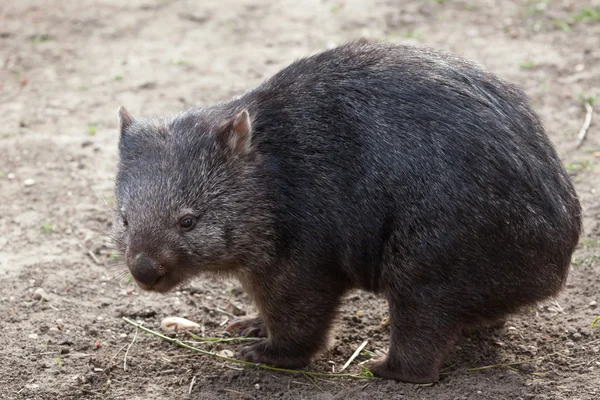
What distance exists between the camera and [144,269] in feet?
16.3

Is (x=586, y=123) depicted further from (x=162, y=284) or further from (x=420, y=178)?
(x=162, y=284)

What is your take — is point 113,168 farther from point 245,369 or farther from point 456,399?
point 456,399

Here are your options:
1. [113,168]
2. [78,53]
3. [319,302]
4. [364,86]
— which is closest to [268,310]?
[319,302]

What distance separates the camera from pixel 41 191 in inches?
295

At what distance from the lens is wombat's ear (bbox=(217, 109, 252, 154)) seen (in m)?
5.18

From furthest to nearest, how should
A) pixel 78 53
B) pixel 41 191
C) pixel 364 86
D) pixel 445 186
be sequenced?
pixel 78 53 → pixel 41 191 → pixel 364 86 → pixel 445 186

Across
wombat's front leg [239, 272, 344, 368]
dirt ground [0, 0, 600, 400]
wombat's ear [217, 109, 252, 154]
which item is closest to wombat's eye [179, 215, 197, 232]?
wombat's ear [217, 109, 252, 154]

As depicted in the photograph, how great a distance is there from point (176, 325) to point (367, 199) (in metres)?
1.70

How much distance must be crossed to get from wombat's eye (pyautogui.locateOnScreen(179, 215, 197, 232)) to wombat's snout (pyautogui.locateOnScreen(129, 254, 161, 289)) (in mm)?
262

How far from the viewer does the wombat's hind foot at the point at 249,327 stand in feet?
19.9

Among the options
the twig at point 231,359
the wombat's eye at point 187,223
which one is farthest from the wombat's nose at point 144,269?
the twig at point 231,359

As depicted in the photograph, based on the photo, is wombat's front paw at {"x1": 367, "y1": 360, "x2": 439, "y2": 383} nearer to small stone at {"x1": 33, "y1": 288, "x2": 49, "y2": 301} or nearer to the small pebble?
the small pebble

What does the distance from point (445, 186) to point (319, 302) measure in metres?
1.08

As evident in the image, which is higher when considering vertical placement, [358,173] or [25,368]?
[358,173]
